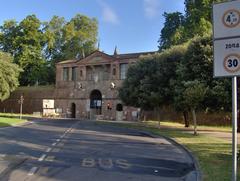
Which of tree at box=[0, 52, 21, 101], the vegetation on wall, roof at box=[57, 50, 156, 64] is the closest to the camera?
the vegetation on wall

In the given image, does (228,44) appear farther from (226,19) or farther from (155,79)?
(155,79)

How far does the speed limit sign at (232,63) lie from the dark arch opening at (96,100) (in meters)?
61.0

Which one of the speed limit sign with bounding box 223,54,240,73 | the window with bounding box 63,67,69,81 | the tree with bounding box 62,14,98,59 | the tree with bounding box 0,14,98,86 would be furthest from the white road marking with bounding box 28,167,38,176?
the tree with bounding box 62,14,98,59

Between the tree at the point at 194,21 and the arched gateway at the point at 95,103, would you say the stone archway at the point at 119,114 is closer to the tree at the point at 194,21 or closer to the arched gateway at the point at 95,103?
the arched gateway at the point at 95,103

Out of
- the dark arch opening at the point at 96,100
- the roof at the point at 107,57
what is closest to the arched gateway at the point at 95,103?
the dark arch opening at the point at 96,100

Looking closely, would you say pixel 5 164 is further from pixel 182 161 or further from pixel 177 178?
pixel 182 161

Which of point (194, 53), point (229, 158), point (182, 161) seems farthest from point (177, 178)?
point (194, 53)

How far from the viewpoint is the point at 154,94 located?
36.0 meters

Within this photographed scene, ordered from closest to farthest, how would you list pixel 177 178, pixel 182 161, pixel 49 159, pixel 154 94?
1. pixel 177 178
2. pixel 49 159
3. pixel 182 161
4. pixel 154 94

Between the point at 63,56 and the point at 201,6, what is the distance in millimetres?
36198

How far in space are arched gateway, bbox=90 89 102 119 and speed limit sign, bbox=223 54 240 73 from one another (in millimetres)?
60321

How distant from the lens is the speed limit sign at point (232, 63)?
23.8 ft

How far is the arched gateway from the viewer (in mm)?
68181

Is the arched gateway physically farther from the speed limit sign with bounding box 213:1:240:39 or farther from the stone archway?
the speed limit sign with bounding box 213:1:240:39
